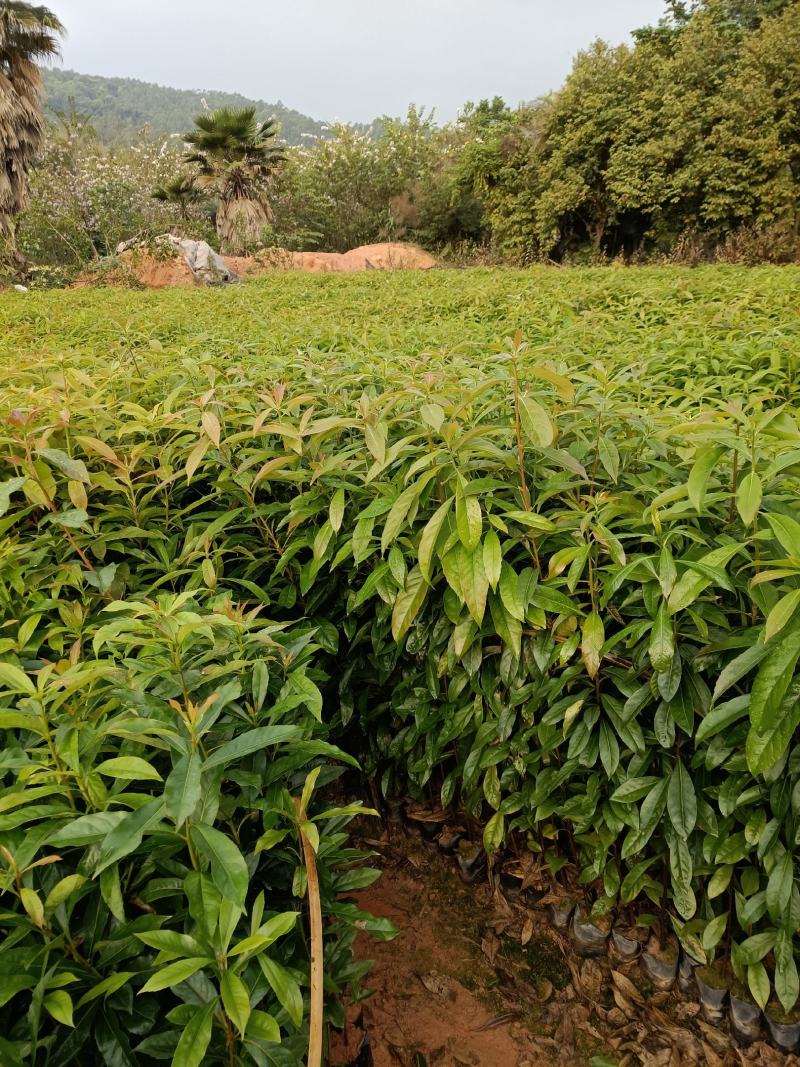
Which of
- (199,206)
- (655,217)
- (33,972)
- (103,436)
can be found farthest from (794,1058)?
(199,206)

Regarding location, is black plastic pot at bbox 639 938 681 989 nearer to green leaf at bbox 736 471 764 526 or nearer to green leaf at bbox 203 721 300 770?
green leaf at bbox 736 471 764 526

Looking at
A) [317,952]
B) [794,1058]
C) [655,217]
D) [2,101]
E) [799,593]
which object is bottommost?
[794,1058]

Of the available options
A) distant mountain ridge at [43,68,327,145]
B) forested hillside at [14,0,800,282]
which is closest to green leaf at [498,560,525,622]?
forested hillside at [14,0,800,282]

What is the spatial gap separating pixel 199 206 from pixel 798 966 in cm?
3051

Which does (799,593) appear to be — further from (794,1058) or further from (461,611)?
(794,1058)

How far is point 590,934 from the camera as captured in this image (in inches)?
61.9

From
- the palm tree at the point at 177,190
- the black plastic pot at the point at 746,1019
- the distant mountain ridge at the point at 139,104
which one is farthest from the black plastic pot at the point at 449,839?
the distant mountain ridge at the point at 139,104

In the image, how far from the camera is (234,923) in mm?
715

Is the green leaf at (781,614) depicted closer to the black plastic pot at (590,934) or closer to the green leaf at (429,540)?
the green leaf at (429,540)

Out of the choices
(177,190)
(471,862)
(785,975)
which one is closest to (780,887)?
(785,975)

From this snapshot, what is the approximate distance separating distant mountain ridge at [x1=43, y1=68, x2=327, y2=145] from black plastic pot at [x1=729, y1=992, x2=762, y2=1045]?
73.4 m

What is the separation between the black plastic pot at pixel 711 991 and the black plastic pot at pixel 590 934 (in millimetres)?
225

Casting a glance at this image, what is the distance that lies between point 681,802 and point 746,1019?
58 cm

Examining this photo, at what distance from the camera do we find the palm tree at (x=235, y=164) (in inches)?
675
